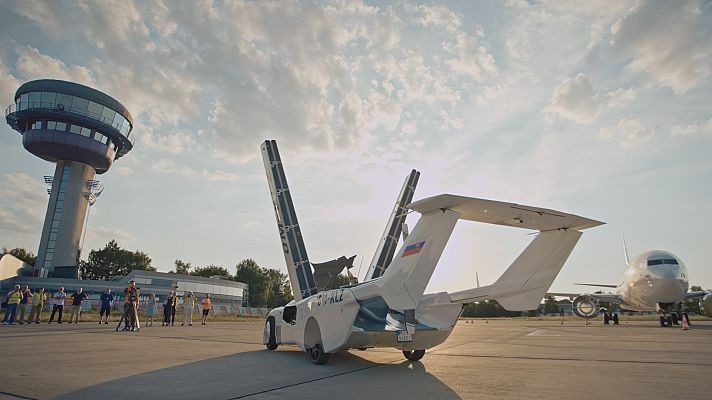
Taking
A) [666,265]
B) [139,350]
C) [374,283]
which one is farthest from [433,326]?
[666,265]

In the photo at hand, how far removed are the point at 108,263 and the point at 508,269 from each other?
97.8 meters

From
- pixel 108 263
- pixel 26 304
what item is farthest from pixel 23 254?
pixel 26 304

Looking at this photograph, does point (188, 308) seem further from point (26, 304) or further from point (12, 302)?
point (12, 302)

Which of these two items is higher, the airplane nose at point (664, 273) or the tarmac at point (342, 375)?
the airplane nose at point (664, 273)

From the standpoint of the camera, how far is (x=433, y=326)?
696cm

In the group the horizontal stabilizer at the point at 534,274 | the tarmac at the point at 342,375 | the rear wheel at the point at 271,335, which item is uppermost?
the horizontal stabilizer at the point at 534,274

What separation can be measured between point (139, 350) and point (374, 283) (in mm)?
5900

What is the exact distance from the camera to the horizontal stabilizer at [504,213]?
5.86m

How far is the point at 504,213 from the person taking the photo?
6.26 m

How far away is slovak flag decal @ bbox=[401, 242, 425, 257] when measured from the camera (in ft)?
19.6

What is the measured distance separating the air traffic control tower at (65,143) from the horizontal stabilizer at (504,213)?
206ft

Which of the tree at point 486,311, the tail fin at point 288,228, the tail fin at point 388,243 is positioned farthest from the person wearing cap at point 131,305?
the tree at point 486,311

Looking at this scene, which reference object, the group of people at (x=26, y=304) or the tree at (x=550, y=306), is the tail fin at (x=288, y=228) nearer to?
the group of people at (x=26, y=304)

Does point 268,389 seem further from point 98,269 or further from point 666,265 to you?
point 98,269
